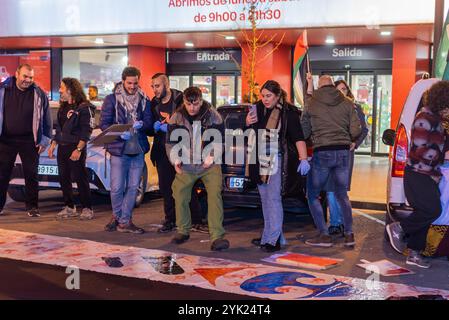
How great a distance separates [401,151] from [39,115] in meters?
4.85

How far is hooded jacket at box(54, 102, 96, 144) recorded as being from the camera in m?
9.06

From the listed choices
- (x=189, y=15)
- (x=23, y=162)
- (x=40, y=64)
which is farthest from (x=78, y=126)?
(x=40, y=64)

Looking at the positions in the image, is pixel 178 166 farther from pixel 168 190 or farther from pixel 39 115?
pixel 39 115

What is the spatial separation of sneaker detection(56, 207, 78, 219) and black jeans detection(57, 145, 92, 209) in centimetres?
8

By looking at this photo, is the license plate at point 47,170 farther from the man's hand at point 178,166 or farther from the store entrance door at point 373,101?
the store entrance door at point 373,101

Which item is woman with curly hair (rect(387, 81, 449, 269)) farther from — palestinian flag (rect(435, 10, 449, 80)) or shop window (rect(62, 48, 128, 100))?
shop window (rect(62, 48, 128, 100))

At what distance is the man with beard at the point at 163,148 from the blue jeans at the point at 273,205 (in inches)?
48.8

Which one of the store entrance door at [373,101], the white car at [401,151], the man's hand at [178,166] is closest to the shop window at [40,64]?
the store entrance door at [373,101]

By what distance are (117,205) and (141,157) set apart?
0.66 m

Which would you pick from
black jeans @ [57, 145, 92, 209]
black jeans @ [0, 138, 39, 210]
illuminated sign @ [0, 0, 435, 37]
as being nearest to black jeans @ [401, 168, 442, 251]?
black jeans @ [57, 145, 92, 209]

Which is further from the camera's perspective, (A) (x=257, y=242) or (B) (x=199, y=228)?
(B) (x=199, y=228)

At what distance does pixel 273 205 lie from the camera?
7379 mm

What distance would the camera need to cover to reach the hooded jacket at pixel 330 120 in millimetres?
7520

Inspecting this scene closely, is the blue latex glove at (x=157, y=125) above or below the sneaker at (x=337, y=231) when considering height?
above
